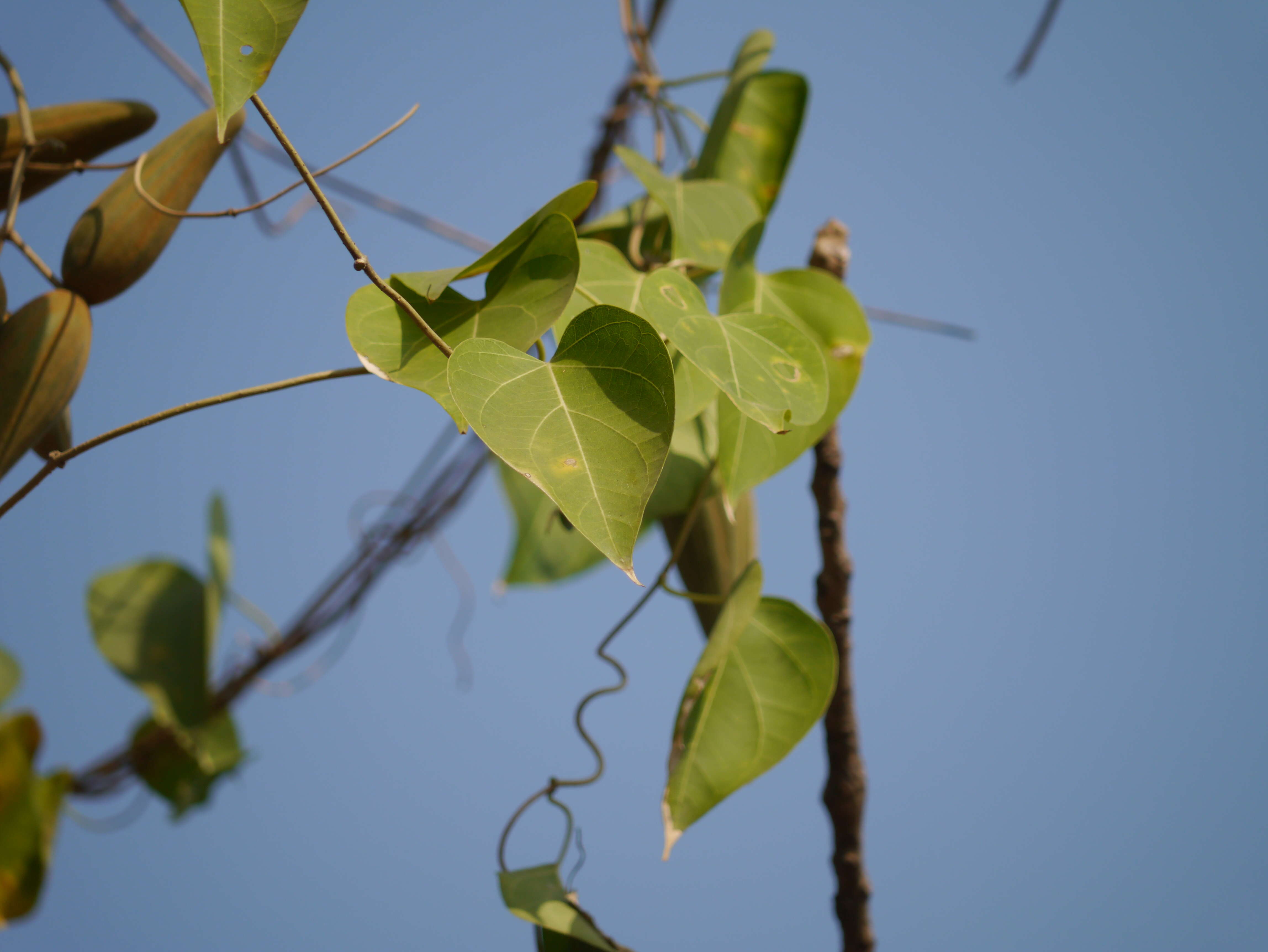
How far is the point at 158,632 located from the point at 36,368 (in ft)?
1.72

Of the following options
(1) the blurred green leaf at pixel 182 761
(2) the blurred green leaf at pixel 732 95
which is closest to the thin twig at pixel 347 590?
(1) the blurred green leaf at pixel 182 761

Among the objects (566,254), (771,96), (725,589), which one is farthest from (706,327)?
(771,96)

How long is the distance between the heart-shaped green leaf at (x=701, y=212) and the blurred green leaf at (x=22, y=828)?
0.51m

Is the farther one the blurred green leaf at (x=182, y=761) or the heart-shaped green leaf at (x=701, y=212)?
the blurred green leaf at (x=182, y=761)

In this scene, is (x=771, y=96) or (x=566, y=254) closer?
(x=566, y=254)

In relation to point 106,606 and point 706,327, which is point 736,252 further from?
point 106,606

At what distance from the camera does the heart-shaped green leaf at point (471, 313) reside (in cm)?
22

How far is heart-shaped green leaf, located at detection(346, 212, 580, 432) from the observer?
8.5 inches

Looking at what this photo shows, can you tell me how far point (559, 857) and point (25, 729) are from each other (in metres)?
0.44

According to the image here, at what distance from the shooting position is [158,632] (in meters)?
0.67

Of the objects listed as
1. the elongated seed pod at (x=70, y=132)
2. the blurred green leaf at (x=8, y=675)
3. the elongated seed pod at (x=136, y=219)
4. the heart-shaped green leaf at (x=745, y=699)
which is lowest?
the blurred green leaf at (x=8, y=675)

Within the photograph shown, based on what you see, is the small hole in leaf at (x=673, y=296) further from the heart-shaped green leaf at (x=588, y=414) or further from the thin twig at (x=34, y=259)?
the thin twig at (x=34, y=259)

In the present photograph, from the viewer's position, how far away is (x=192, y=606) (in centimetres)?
69

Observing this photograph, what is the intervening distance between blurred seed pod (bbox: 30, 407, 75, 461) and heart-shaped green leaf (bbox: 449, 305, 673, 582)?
0.53 feet
